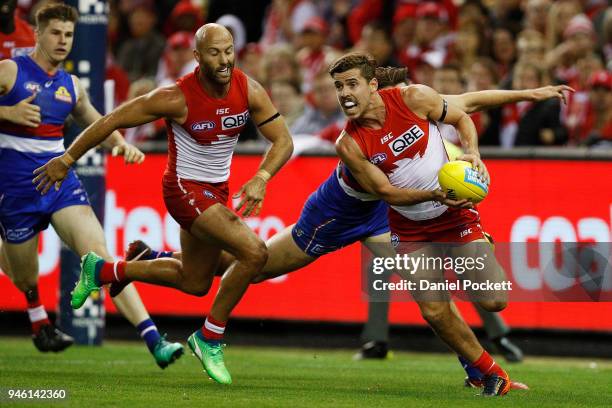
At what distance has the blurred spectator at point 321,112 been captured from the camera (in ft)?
51.1

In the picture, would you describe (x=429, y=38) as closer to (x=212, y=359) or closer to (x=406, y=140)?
(x=406, y=140)

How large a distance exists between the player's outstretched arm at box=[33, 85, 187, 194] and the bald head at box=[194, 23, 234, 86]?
0.33 metres

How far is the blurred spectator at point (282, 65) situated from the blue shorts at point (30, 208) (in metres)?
5.72

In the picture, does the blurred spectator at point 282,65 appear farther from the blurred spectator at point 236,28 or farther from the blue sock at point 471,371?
the blue sock at point 471,371

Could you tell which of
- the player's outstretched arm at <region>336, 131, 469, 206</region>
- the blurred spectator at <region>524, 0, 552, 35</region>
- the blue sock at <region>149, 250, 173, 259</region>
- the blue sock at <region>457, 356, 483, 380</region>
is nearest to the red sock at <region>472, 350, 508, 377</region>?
the blue sock at <region>457, 356, 483, 380</region>

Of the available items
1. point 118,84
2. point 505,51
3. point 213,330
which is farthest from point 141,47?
point 213,330

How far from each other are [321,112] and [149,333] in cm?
511

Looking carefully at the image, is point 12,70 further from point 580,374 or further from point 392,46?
point 392,46

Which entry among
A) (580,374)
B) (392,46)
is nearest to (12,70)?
(580,374)

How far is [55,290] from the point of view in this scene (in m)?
15.1

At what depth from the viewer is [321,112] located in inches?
620

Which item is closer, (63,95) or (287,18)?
(63,95)

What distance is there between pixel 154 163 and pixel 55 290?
1.91 m

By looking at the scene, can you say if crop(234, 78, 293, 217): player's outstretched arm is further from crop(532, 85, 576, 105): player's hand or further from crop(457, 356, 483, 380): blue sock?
crop(457, 356, 483, 380): blue sock
